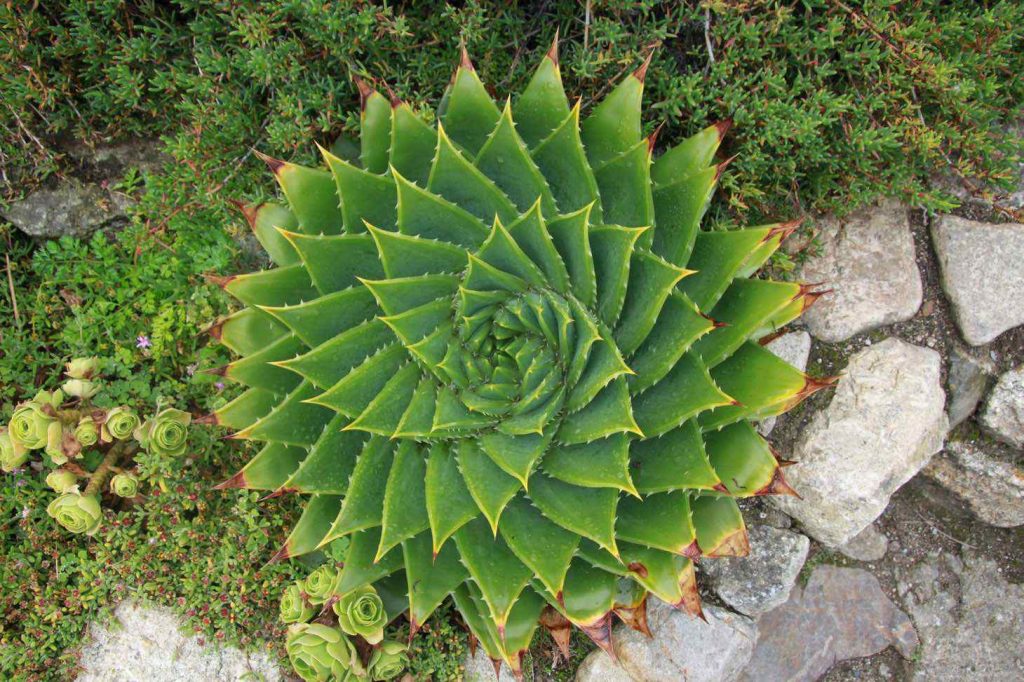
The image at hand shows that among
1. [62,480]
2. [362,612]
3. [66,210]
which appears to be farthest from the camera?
[66,210]

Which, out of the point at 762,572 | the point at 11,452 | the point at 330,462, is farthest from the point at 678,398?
the point at 11,452

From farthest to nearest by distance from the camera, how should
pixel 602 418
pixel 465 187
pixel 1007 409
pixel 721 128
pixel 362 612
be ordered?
pixel 1007 409, pixel 362 612, pixel 721 128, pixel 465 187, pixel 602 418

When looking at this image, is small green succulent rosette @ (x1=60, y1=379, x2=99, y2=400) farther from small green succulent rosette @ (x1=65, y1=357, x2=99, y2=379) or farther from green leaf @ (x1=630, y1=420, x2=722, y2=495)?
green leaf @ (x1=630, y1=420, x2=722, y2=495)

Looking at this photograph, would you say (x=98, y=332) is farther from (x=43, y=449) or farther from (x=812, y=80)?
(x=812, y=80)

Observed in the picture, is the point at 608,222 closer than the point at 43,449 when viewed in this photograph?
Yes

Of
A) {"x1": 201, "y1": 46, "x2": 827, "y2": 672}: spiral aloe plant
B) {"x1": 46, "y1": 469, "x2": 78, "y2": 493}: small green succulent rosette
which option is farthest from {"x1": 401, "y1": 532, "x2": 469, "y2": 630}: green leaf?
{"x1": 46, "y1": 469, "x2": 78, "y2": 493}: small green succulent rosette

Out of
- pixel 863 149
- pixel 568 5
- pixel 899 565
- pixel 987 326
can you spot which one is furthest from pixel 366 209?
pixel 899 565

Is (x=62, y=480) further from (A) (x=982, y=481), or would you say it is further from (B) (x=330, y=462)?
(A) (x=982, y=481)
